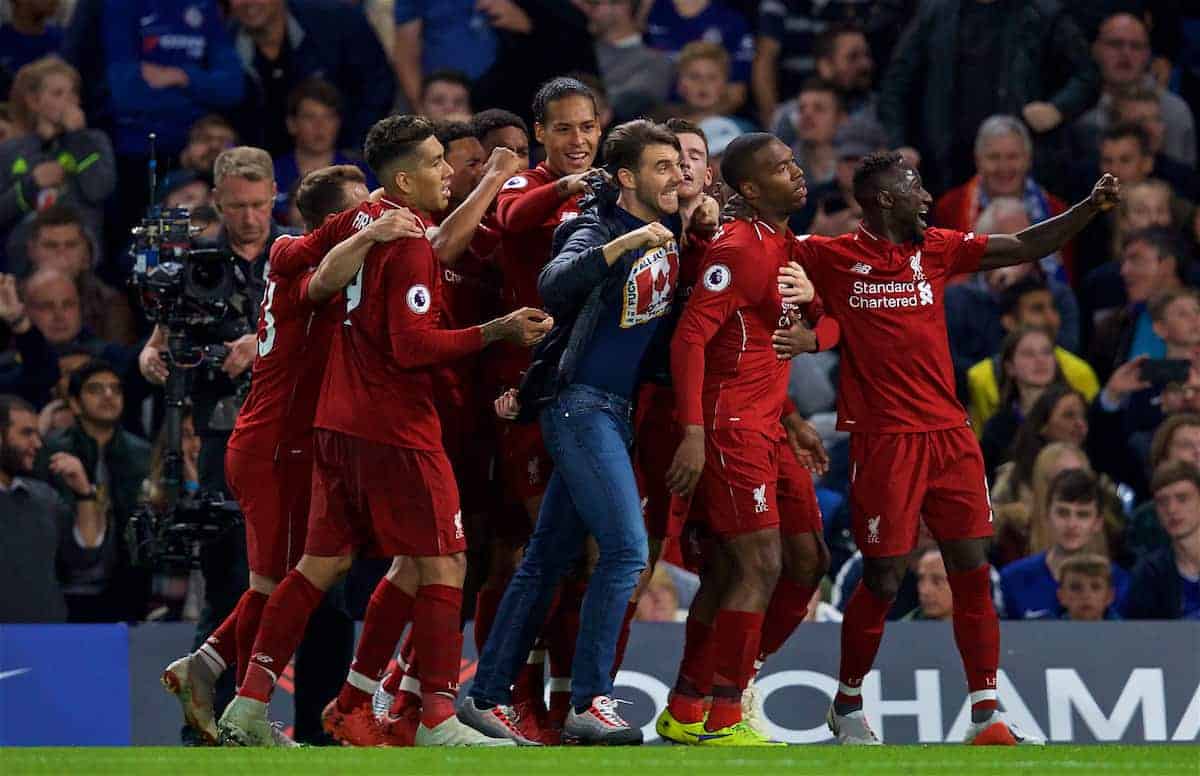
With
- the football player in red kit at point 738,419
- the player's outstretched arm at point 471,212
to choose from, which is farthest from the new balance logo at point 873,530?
the player's outstretched arm at point 471,212

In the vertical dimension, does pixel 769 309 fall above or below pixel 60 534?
above

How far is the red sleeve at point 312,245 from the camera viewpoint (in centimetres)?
820

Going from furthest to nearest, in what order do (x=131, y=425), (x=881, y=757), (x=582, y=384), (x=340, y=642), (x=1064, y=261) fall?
(x=1064, y=261) → (x=131, y=425) → (x=340, y=642) → (x=582, y=384) → (x=881, y=757)

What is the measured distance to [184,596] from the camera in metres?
11.1

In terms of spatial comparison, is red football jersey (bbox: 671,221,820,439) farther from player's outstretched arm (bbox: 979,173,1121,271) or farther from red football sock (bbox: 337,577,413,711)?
red football sock (bbox: 337,577,413,711)

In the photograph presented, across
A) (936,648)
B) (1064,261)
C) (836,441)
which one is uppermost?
(1064,261)

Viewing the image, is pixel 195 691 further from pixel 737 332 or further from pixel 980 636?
pixel 980 636

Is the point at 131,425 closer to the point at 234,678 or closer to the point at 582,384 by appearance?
the point at 234,678

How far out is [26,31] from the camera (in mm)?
13898

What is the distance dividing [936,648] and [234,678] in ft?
10.6

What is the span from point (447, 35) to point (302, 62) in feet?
3.04

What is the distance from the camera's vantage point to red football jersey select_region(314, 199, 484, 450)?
7.88 metres

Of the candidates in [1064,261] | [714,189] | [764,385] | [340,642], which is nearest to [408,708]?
[340,642]

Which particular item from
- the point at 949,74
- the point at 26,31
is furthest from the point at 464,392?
the point at 26,31
